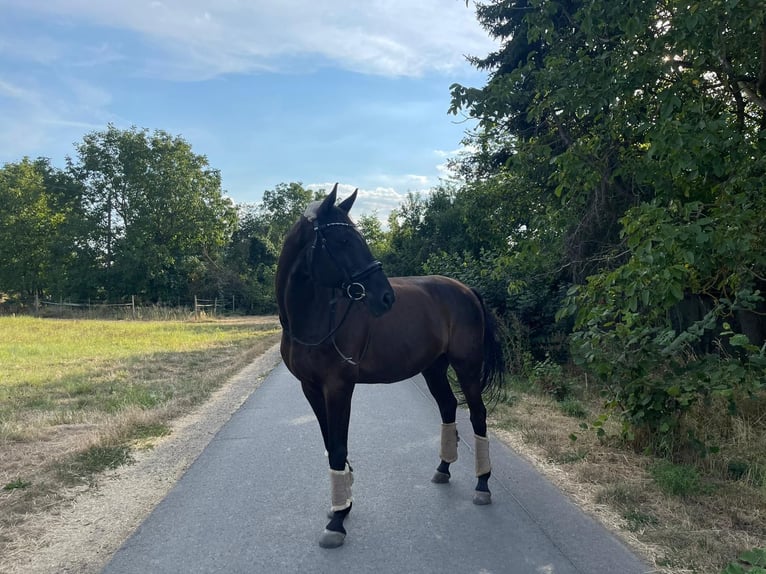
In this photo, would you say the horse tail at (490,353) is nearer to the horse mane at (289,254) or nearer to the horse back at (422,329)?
the horse back at (422,329)

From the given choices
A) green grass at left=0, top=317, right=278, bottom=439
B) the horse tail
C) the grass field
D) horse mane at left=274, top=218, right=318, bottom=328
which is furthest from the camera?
green grass at left=0, top=317, right=278, bottom=439

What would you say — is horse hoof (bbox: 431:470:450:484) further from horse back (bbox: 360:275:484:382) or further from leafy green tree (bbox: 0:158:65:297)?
leafy green tree (bbox: 0:158:65:297)

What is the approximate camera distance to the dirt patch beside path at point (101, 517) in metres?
3.17

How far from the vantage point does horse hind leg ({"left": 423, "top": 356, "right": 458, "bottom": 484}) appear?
4.51 m

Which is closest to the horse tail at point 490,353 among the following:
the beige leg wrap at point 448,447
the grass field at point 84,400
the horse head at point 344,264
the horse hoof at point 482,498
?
the beige leg wrap at point 448,447

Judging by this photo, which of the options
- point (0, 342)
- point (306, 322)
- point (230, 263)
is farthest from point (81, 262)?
point (306, 322)

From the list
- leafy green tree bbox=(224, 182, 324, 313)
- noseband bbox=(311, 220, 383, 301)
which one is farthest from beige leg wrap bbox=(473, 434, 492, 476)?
leafy green tree bbox=(224, 182, 324, 313)

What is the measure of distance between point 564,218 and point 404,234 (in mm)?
21305

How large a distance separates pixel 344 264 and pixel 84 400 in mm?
7032

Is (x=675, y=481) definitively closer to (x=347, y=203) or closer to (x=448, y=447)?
(x=448, y=447)

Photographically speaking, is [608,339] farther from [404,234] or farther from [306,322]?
[404,234]

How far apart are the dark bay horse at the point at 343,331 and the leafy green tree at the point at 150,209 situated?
44.3m

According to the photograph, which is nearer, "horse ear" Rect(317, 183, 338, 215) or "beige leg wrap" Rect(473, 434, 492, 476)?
"horse ear" Rect(317, 183, 338, 215)

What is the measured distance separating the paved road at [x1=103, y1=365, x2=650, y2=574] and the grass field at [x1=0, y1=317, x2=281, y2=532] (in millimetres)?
1120
